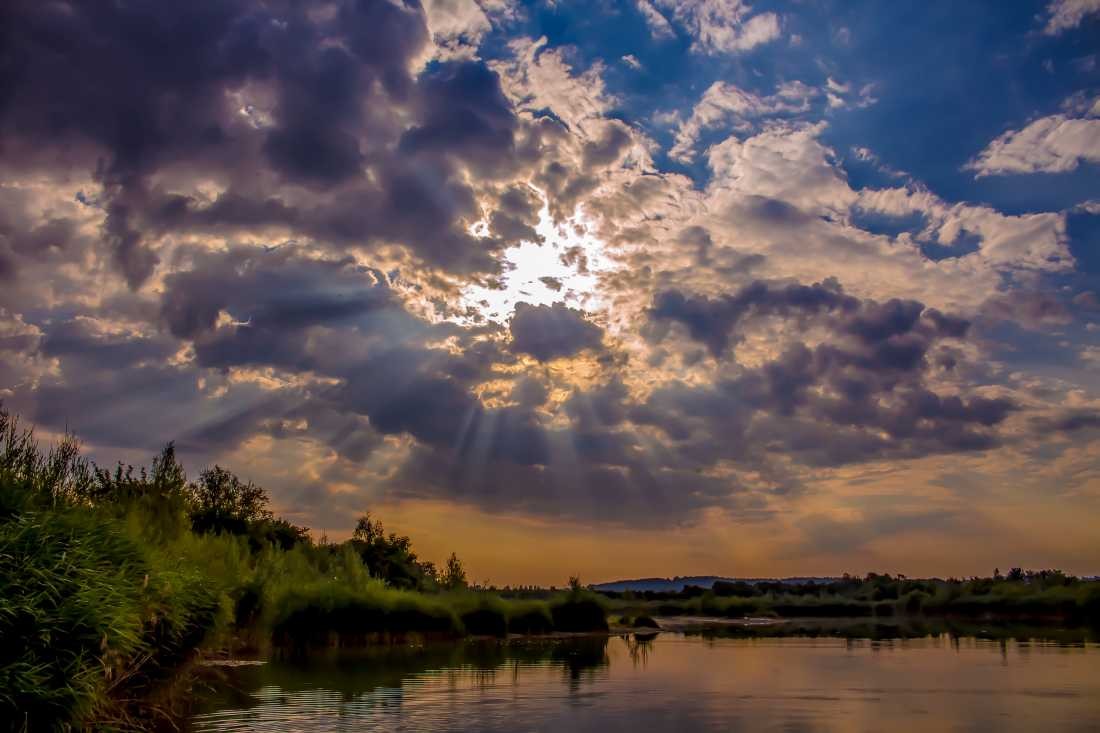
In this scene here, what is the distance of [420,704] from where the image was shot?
23547 mm

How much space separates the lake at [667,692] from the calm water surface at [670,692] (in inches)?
2.0

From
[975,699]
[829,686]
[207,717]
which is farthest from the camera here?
[829,686]

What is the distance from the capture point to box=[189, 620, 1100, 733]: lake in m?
20.5

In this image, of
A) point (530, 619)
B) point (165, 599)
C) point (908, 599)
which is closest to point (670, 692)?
point (165, 599)

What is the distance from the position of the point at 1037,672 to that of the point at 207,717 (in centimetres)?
2778

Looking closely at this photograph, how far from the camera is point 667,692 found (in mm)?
27703

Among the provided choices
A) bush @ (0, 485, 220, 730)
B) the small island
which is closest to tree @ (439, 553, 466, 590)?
the small island

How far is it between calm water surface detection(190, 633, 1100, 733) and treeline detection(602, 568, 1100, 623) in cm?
Result: 5051

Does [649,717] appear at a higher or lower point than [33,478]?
lower

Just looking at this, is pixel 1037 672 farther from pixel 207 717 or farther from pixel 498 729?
pixel 207 717

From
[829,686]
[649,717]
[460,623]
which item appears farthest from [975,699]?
[460,623]

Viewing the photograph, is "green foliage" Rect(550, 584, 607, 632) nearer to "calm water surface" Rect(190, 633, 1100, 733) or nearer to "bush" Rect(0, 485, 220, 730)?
"calm water surface" Rect(190, 633, 1100, 733)

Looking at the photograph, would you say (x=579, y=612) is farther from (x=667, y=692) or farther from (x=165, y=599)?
(x=165, y=599)

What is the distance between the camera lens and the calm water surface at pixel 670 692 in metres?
20.5
